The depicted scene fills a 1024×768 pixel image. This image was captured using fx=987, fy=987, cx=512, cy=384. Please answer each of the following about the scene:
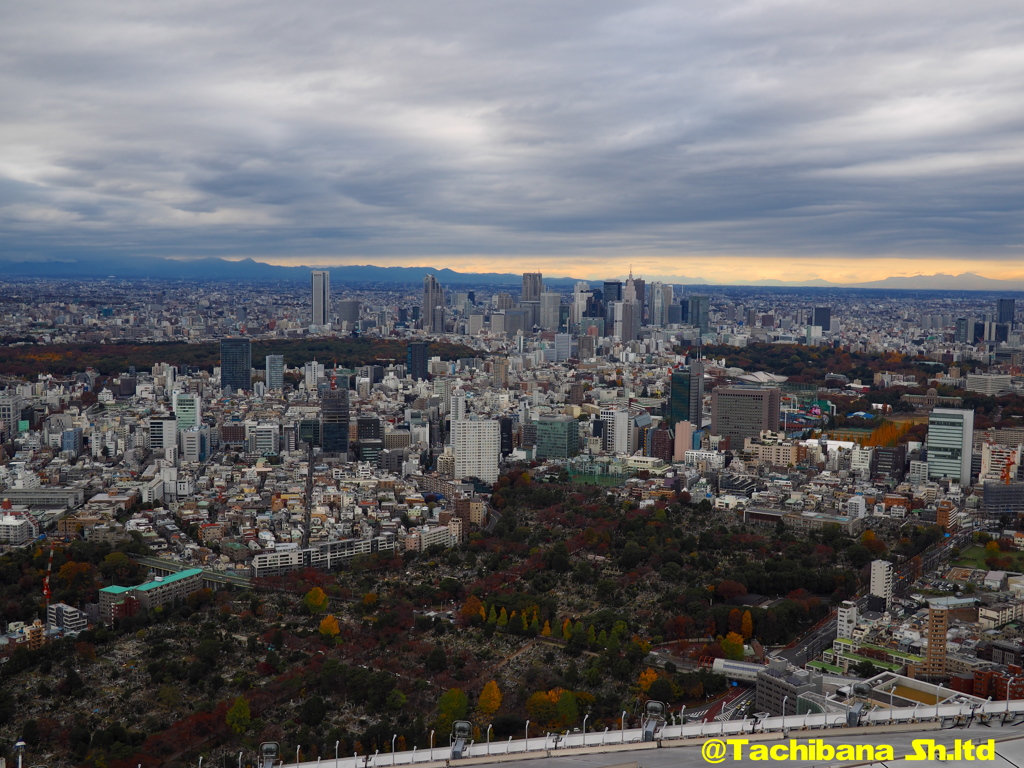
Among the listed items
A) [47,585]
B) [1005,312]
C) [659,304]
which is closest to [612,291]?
[659,304]

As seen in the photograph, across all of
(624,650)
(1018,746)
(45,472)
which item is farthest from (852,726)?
(45,472)

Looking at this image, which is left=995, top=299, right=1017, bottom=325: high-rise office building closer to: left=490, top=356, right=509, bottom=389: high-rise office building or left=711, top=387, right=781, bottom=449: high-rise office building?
left=490, top=356, right=509, bottom=389: high-rise office building

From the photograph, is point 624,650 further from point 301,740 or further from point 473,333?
point 473,333

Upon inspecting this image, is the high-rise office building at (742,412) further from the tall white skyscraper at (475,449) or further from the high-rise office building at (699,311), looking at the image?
the high-rise office building at (699,311)

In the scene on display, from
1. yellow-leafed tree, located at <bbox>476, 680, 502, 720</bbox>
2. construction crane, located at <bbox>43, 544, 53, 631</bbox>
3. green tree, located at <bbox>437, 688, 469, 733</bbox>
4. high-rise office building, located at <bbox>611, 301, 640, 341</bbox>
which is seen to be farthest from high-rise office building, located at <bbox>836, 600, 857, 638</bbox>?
high-rise office building, located at <bbox>611, 301, 640, 341</bbox>

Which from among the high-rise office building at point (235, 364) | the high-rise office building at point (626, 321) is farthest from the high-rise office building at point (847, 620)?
the high-rise office building at point (626, 321)

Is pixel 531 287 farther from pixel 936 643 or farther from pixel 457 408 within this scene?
pixel 936 643
